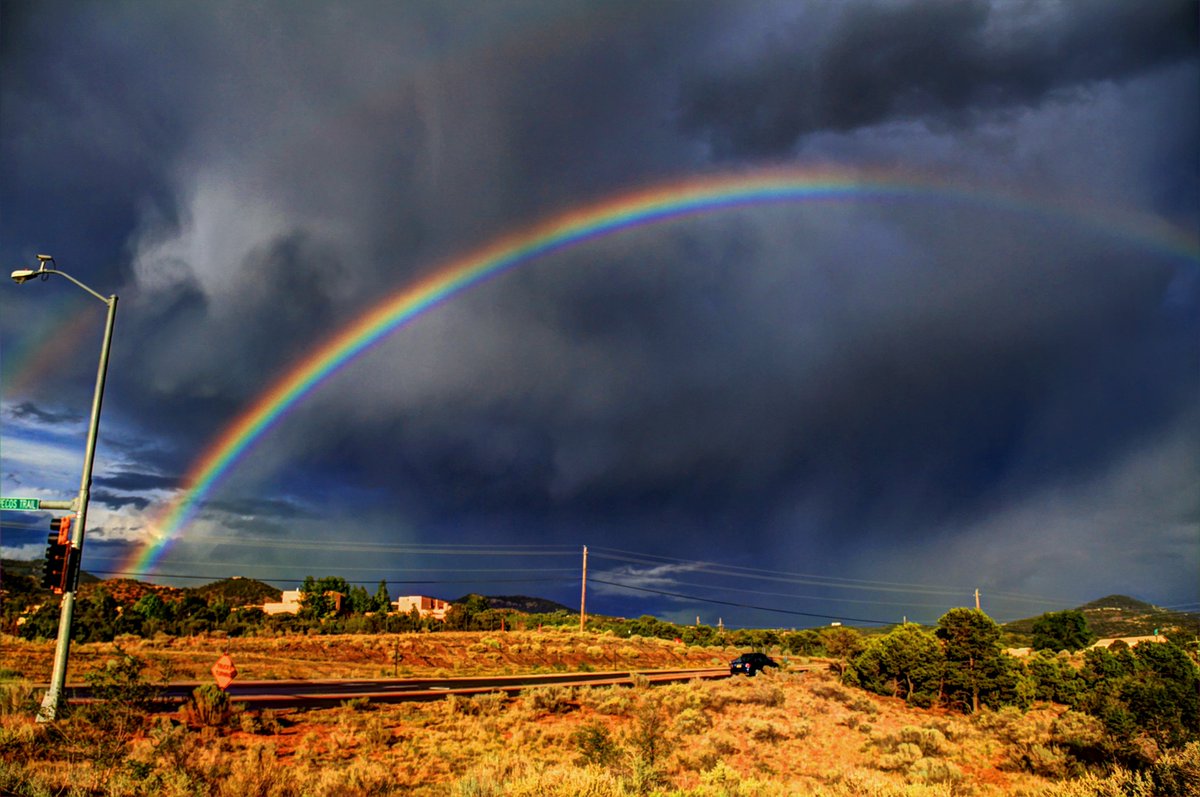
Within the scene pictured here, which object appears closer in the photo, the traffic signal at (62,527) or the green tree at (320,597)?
the traffic signal at (62,527)

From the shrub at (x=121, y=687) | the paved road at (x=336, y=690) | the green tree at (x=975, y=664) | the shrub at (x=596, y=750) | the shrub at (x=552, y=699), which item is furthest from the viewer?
the green tree at (x=975, y=664)

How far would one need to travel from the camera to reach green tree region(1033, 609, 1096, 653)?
62478 mm

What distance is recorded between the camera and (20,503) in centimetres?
1853

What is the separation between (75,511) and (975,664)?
3322cm

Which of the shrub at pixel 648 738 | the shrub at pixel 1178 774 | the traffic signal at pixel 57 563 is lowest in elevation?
the shrub at pixel 648 738

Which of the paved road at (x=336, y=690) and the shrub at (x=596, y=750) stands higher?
the shrub at (x=596, y=750)

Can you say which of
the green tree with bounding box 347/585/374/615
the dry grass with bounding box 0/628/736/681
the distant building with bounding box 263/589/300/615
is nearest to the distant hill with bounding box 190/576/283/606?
the distant building with bounding box 263/589/300/615

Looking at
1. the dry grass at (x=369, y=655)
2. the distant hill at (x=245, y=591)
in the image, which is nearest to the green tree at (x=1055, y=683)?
the dry grass at (x=369, y=655)

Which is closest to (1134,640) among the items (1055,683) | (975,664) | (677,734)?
(1055,683)

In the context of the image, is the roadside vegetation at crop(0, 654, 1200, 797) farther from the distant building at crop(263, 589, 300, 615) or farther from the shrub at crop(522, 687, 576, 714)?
the distant building at crop(263, 589, 300, 615)

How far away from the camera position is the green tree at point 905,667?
31.8 metres

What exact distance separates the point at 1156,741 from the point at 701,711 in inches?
502

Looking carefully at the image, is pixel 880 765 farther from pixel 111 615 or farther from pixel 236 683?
pixel 111 615

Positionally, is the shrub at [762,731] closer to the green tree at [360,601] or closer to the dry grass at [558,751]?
the dry grass at [558,751]
